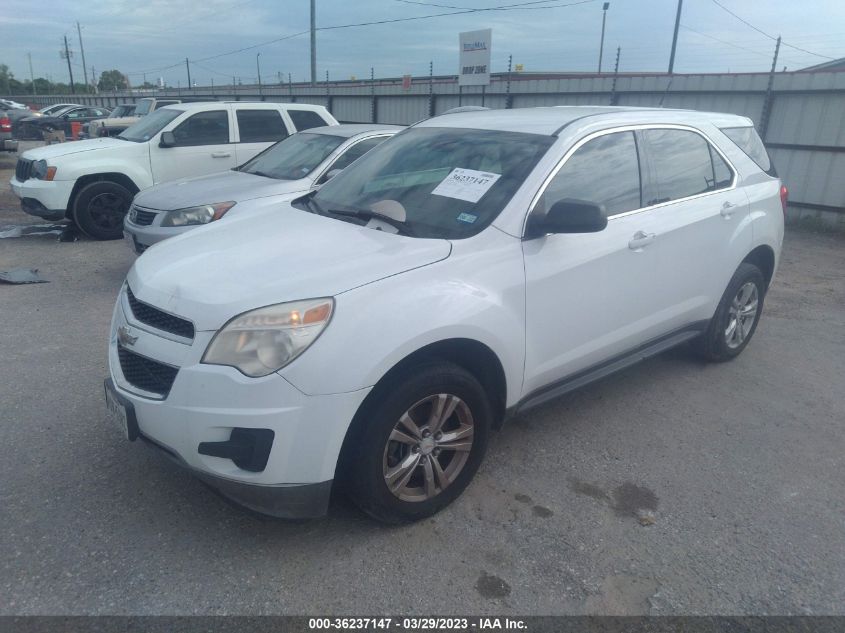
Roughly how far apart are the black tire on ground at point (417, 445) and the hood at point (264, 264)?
483 mm

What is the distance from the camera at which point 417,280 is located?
108 inches

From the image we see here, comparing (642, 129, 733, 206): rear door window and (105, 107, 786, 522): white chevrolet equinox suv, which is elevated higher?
(642, 129, 733, 206): rear door window

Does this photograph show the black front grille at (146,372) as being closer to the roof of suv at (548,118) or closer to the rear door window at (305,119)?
the roof of suv at (548,118)

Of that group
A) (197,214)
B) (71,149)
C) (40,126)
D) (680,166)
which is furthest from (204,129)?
(40,126)

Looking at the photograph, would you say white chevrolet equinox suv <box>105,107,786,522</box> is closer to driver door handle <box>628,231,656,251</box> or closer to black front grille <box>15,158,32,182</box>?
driver door handle <box>628,231,656,251</box>

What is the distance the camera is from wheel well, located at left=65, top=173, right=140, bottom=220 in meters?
8.55

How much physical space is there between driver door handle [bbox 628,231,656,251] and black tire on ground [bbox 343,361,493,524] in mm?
1293

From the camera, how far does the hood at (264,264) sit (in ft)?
8.50

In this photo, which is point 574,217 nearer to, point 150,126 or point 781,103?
point 150,126

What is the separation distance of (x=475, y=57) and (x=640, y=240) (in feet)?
37.9

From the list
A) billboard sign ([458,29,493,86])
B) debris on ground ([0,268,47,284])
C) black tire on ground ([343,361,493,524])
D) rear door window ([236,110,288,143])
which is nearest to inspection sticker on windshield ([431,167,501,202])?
black tire on ground ([343,361,493,524])

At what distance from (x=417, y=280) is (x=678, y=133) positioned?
241 centimetres
